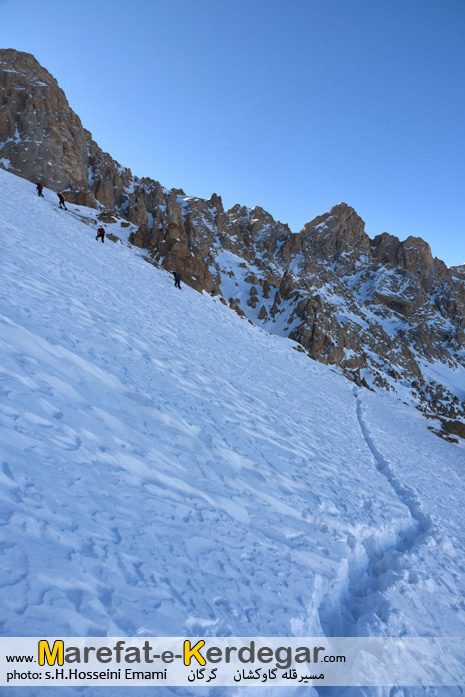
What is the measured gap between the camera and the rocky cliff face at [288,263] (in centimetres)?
5056

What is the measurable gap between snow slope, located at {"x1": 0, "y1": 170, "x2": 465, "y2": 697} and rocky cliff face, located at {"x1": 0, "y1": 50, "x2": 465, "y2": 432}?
73.5ft

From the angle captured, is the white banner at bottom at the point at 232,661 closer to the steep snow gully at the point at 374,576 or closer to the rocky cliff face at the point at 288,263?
the steep snow gully at the point at 374,576

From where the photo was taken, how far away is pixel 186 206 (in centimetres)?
9606

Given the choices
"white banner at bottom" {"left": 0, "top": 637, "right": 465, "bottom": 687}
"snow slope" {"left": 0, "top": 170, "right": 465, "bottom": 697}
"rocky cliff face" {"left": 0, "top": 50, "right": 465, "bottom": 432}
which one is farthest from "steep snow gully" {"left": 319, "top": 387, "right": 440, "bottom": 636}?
"rocky cliff face" {"left": 0, "top": 50, "right": 465, "bottom": 432}

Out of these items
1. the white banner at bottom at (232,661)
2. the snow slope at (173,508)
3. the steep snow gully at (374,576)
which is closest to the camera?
the white banner at bottom at (232,661)

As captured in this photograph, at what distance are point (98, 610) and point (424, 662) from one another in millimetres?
4027

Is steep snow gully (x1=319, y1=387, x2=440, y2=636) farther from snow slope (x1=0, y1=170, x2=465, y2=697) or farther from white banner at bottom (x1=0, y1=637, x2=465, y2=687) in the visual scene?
white banner at bottom (x1=0, y1=637, x2=465, y2=687)

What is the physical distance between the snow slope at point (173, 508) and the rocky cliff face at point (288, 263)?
2239 centimetres

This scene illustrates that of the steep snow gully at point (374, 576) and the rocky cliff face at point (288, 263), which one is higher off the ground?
the rocky cliff face at point (288, 263)

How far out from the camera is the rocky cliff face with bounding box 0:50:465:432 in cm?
5056

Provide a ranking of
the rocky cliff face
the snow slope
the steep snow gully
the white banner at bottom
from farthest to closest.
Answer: the rocky cliff face
the steep snow gully
the snow slope
the white banner at bottom

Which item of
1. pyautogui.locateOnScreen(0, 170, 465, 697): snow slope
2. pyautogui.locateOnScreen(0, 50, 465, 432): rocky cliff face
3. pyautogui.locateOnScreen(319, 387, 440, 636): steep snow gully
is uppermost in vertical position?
pyautogui.locateOnScreen(0, 50, 465, 432): rocky cliff face

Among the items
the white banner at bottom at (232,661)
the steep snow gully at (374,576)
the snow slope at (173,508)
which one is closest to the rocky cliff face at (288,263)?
the steep snow gully at (374,576)

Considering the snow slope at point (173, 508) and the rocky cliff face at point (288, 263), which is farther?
the rocky cliff face at point (288, 263)
